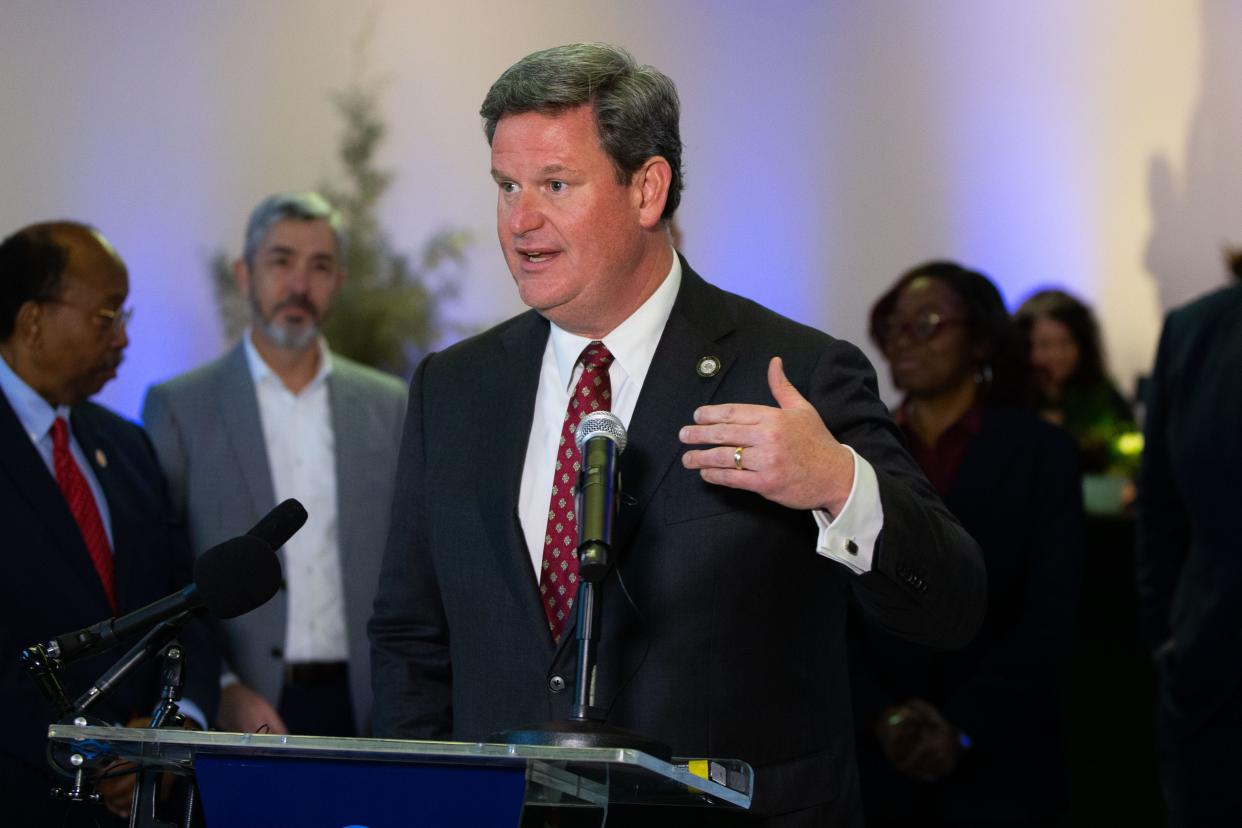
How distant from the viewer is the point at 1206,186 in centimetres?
704

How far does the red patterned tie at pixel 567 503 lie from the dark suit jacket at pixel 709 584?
4 cm

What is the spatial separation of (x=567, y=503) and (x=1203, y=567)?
1856 mm

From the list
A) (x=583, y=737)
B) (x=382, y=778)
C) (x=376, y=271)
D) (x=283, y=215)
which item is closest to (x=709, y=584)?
(x=583, y=737)

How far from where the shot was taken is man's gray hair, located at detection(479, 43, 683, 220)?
2.38m

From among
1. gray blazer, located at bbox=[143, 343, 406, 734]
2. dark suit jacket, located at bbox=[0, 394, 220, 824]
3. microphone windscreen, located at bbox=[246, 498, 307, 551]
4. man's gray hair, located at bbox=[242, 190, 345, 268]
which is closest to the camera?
microphone windscreen, located at bbox=[246, 498, 307, 551]

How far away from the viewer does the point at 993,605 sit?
3947 mm

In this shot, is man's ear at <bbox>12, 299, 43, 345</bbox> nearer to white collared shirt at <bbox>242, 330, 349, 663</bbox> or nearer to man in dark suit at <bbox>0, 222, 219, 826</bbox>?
man in dark suit at <bbox>0, 222, 219, 826</bbox>

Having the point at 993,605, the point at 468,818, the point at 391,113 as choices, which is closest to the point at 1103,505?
the point at 993,605

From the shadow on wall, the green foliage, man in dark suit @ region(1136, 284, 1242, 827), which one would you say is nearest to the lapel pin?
man in dark suit @ region(1136, 284, 1242, 827)

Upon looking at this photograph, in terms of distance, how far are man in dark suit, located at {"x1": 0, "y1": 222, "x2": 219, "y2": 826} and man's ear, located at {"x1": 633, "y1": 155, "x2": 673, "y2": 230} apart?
1.51 m

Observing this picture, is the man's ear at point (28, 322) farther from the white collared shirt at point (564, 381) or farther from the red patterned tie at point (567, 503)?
the red patterned tie at point (567, 503)

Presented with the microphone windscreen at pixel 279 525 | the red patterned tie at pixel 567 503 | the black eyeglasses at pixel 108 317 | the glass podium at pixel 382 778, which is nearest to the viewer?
the glass podium at pixel 382 778

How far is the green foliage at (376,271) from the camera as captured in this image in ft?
19.5

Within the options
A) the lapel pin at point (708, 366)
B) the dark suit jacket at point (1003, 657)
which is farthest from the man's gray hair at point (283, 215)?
the lapel pin at point (708, 366)
